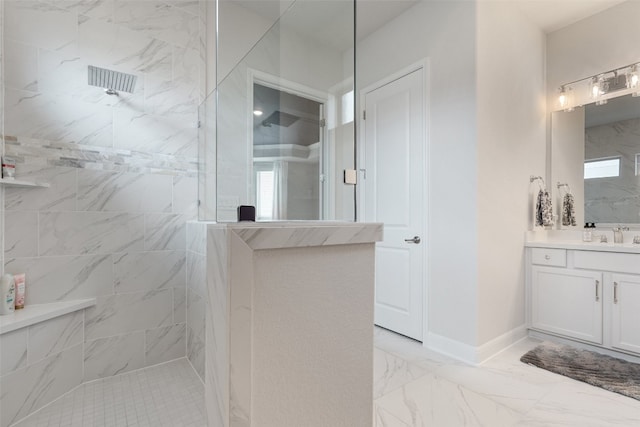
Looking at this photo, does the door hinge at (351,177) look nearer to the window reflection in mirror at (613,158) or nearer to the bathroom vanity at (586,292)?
the bathroom vanity at (586,292)

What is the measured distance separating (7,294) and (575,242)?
410 cm

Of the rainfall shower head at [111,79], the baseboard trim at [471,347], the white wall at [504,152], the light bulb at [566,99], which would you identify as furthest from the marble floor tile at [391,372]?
the light bulb at [566,99]

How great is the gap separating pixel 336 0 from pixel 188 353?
97.7 inches

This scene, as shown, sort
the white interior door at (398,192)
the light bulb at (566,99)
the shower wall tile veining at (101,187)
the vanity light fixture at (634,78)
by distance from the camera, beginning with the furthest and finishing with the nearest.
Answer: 1. the light bulb at (566,99)
2. the white interior door at (398,192)
3. the vanity light fixture at (634,78)
4. the shower wall tile veining at (101,187)

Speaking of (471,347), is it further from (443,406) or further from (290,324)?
(290,324)

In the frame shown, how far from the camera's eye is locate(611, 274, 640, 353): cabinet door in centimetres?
211

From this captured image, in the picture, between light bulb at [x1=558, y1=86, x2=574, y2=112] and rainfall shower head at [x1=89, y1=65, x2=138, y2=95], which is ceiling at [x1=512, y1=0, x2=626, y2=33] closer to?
light bulb at [x1=558, y1=86, x2=574, y2=112]

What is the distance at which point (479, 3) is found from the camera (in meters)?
2.17

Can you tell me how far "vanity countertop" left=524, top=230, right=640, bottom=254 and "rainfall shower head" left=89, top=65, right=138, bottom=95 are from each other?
3.34 metres

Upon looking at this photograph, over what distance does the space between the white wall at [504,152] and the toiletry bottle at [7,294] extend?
2.91 metres

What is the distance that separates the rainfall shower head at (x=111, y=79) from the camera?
1.91m

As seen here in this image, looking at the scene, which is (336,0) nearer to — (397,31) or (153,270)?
(397,31)

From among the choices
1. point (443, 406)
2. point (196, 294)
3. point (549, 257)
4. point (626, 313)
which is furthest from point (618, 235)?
point (196, 294)

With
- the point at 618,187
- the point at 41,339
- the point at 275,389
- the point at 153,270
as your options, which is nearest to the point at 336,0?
the point at 275,389
